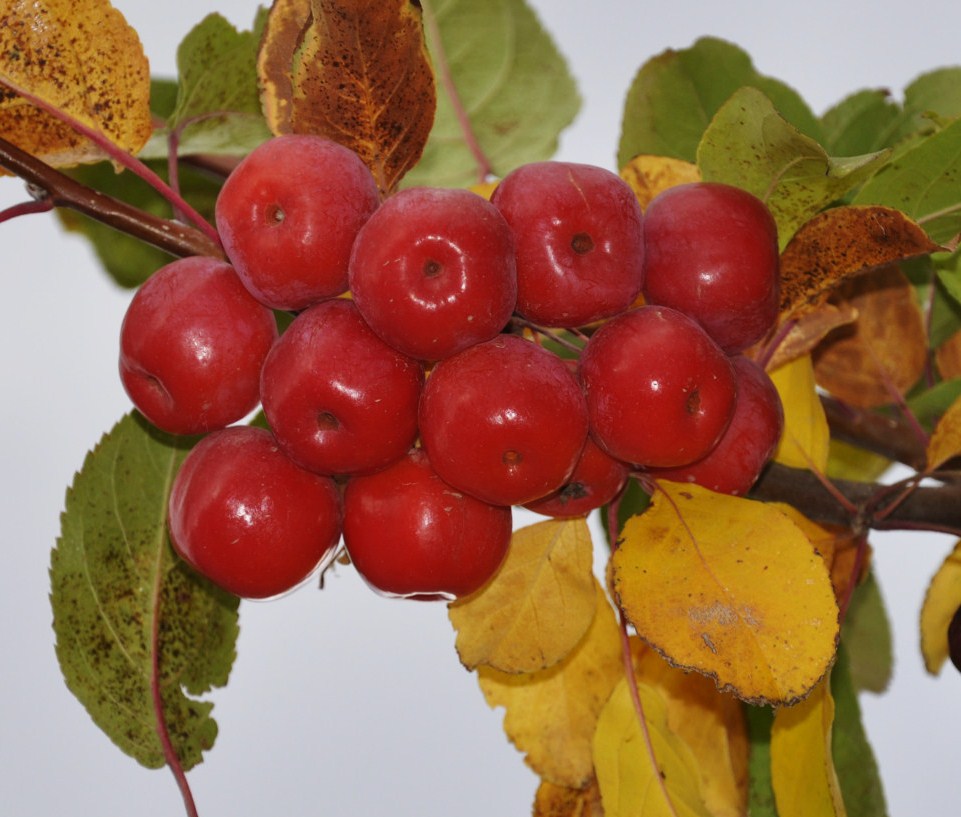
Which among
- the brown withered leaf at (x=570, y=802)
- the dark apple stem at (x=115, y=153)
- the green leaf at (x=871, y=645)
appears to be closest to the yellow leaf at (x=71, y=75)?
the dark apple stem at (x=115, y=153)

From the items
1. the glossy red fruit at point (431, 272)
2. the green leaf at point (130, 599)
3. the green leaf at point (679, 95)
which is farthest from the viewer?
the green leaf at point (679, 95)

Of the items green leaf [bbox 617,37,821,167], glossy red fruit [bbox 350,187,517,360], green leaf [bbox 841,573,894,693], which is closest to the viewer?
glossy red fruit [bbox 350,187,517,360]

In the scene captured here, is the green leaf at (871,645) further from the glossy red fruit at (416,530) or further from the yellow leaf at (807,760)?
the glossy red fruit at (416,530)

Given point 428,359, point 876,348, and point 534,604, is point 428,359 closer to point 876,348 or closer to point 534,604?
point 534,604

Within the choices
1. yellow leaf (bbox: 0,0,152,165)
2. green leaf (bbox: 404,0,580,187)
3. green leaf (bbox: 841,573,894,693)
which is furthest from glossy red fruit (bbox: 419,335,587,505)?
green leaf (bbox: 841,573,894,693)

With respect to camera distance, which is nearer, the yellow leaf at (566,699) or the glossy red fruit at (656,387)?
the glossy red fruit at (656,387)

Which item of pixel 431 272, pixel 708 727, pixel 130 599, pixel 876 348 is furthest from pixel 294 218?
pixel 876 348

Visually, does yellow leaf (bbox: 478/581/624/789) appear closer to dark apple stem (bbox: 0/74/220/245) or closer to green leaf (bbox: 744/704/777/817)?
green leaf (bbox: 744/704/777/817)
